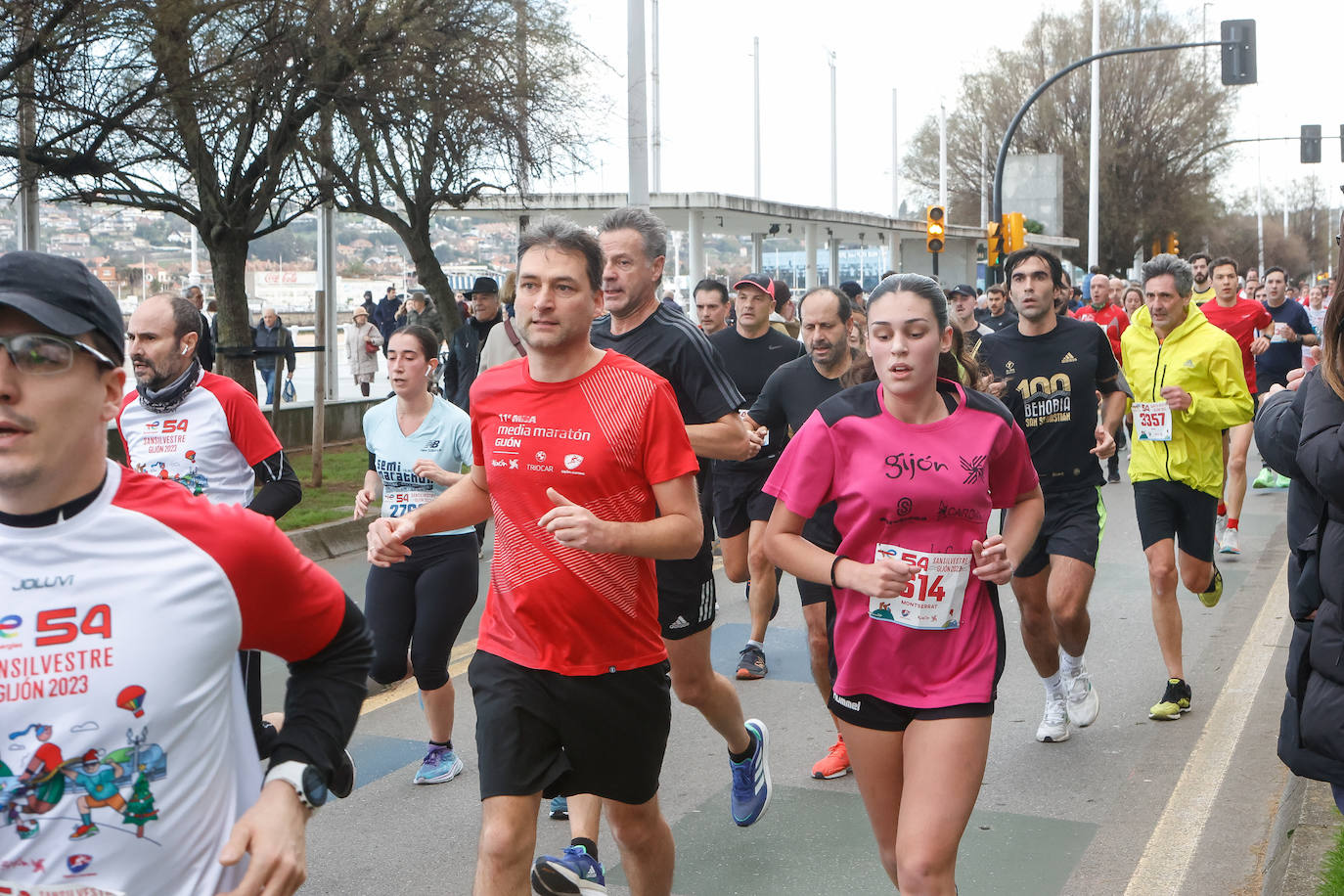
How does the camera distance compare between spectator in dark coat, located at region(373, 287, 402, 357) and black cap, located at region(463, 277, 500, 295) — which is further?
spectator in dark coat, located at region(373, 287, 402, 357)

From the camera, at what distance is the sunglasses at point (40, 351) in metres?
1.77

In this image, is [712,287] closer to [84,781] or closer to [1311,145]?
[84,781]

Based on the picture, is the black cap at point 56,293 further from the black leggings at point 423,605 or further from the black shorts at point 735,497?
the black shorts at point 735,497

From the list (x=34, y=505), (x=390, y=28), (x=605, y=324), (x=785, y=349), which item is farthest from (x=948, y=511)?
(x=390, y=28)

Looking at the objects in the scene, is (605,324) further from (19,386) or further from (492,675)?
(19,386)

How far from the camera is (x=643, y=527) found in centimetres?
355

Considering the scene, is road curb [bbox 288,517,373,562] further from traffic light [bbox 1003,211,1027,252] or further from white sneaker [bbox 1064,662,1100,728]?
traffic light [bbox 1003,211,1027,252]

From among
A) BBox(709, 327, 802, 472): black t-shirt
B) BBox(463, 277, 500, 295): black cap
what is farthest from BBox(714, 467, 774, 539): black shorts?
BBox(463, 277, 500, 295): black cap

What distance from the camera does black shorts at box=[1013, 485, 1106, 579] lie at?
20.2ft

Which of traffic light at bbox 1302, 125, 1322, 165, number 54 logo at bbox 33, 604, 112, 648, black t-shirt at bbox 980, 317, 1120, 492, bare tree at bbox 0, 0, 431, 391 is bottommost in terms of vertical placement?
number 54 logo at bbox 33, 604, 112, 648

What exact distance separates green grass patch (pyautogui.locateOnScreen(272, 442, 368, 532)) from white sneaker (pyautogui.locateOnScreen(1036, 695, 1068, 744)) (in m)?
5.67

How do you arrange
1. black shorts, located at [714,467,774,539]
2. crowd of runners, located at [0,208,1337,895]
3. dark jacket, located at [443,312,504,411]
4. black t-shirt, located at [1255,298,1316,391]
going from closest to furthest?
1. crowd of runners, located at [0,208,1337,895]
2. black shorts, located at [714,467,774,539]
3. dark jacket, located at [443,312,504,411]
4. black t-shirt, located at [1255,298,1316,391]

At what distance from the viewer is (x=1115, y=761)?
595cm

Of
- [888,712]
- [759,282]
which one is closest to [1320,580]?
[888,712]
